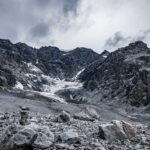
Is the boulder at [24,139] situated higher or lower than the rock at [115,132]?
lower

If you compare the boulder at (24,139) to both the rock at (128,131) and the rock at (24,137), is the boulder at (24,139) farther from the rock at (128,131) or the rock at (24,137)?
the rock at (128,131)

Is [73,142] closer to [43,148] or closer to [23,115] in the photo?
[43,148]

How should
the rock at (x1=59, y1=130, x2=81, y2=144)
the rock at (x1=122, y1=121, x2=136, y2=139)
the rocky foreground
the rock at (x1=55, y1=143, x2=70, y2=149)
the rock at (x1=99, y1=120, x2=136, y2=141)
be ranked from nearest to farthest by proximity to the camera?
the rocky foreground
the rock at (x1=55, y1=143, x2=70, y2=149)
the rock at (x1=59, y1=130, x2=81, y2=144)
the rock at (x1=99, y1=120, x2=136, y2=141)
the rock at (x1=122, y1=121, x2=136, y2=139)

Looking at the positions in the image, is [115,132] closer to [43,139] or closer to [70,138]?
[70,138]

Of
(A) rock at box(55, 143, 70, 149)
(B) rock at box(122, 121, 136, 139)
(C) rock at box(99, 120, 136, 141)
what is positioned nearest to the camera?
(A) rock at box(55, 143, 70, 149)

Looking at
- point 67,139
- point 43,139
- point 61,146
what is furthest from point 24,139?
point 67,139

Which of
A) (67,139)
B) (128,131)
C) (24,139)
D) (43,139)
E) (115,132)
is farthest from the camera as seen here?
(128,131)

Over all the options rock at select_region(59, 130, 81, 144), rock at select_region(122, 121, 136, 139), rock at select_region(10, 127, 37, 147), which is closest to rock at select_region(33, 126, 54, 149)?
rock at select_region(10, 127, 37, 147)

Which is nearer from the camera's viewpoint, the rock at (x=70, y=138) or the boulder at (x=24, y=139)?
the boulder at (x=24, y=139)

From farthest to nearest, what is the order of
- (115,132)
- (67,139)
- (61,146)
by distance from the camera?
(115,132) < (67,139) < (61,146)

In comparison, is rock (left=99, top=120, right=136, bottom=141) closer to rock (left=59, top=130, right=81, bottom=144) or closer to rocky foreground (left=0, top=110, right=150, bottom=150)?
rocky foreground (left=0, top=110, right=150, bottom=150)

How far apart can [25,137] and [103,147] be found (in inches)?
181

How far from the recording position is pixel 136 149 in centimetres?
2005

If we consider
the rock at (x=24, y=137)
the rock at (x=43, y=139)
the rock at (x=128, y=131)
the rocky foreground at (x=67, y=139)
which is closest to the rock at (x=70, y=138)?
the rocky foreground at (x=67, y=139)
